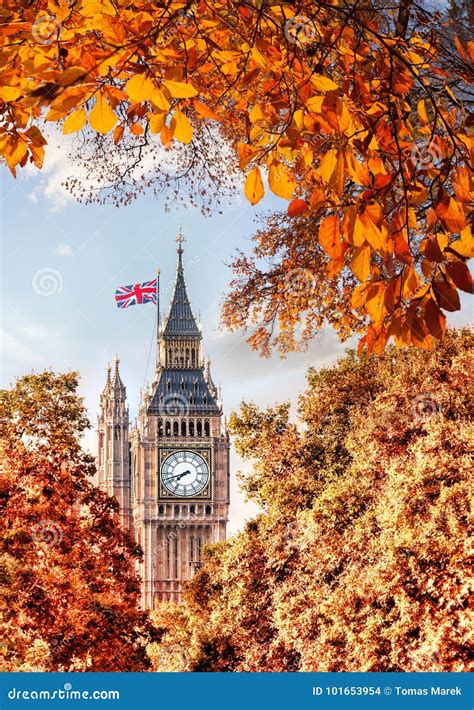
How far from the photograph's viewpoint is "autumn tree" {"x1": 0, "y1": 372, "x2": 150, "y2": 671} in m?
7.37

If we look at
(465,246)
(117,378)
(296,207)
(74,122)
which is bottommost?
(465,246)

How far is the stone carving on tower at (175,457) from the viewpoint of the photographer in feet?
24.9

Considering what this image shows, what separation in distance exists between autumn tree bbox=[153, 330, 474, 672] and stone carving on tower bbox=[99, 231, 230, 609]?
0.26 meters

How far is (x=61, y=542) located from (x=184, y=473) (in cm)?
134

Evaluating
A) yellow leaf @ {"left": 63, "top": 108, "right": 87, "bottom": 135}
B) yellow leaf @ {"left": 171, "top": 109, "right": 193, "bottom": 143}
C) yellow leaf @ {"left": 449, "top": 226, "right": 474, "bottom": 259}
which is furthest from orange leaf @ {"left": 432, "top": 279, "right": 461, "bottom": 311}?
yellow leaf @ {"left": 63, "top": 108, "right": 87, "bottom": 135}

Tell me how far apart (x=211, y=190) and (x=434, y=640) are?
405 cm

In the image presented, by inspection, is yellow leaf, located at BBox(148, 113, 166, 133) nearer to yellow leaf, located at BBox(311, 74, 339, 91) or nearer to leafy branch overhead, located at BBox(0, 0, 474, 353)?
leafy branch overhead, located at BBox(0, 0, 474, 353)

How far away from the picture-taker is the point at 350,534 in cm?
813

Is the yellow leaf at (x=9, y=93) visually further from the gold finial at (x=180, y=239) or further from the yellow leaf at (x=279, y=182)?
the gold finial at (x=180, y=239)

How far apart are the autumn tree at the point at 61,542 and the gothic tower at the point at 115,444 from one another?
0.10 metres

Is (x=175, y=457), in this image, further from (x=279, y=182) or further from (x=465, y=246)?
(x=465, y=246)

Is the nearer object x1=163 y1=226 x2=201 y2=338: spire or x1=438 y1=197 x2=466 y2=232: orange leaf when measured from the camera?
x1=438 y1=197 x2=466 y2=232: orange leaf
